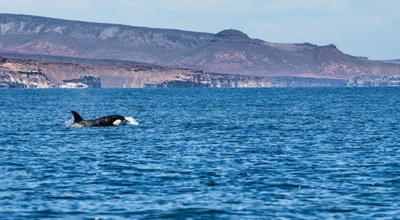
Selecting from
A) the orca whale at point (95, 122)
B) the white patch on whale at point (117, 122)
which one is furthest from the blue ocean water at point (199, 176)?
the white patch on whale at point (117, 122)

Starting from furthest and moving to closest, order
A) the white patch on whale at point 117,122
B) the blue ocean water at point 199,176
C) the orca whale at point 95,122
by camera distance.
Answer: the white patch on whale at point 117,122
the orca whale at point 95,122
the blue ocean water at point 199,176

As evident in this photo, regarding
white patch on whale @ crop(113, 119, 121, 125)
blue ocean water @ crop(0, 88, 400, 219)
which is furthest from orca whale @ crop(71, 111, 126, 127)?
blue ocean water @ crop(0, 88, 400, 219)

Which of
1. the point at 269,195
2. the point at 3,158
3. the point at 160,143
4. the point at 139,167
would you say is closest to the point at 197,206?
the point at 269,195

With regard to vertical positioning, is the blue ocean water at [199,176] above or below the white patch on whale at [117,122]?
above

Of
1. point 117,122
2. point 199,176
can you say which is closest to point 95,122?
point 117,122

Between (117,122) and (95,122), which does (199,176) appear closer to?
(95,122)

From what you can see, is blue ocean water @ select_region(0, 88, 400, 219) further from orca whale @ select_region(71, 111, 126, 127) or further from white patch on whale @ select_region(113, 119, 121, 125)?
white patch on whale @ select_region(113, 119, 121, 125)

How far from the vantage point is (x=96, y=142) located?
39.0 metres

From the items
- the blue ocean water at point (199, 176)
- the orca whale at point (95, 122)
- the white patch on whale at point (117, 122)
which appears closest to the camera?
the blue ocean water at point (199, 176)

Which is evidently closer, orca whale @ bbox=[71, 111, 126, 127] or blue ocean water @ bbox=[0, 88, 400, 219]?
blue ocean water @ bbox=[0, 88, 400, 219]

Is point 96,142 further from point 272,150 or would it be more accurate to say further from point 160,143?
point 272,150

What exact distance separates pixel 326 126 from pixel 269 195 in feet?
109

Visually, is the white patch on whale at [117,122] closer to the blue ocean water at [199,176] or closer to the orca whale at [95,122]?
the orca whale at [95,122]

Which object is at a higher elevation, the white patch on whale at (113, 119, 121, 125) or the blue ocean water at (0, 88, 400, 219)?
the blue ocean water at (0, 88, 400, 219)
